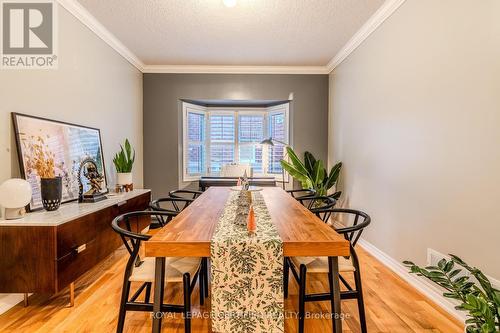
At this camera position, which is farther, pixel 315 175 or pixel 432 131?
pixel 315 175

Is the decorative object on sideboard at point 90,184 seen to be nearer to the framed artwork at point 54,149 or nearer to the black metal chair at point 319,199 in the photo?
the framed artwork at point 54,149

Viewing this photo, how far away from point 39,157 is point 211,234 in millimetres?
1808

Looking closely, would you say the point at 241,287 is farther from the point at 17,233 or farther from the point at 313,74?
the point at 313,74

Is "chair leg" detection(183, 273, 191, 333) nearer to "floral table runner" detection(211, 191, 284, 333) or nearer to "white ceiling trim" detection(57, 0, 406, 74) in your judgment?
"floral table runner" detection(211, 191, 284, 333)

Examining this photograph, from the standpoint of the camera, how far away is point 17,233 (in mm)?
1829

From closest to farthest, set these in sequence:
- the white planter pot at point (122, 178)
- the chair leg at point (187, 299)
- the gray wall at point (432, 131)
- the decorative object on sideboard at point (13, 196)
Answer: the chair leg at point (187, 299), the gray wall at point (432, 131), the decorative object on sideboard at point (13, 196), the white planter pot at point (122, 178)

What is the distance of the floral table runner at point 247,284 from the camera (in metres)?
1.34

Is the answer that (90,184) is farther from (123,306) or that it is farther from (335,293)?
(335,293)

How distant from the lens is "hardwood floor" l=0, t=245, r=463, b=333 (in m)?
Answer: 1.86

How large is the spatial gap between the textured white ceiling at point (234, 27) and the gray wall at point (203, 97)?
1.35 ft

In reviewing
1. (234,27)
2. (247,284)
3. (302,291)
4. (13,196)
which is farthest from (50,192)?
(234,27)

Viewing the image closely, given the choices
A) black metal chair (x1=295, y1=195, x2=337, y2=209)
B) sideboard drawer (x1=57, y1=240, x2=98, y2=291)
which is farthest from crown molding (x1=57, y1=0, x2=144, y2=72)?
black metal chair (x1=295, y1=195, x2=337, y2=209)

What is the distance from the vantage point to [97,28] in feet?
10.4

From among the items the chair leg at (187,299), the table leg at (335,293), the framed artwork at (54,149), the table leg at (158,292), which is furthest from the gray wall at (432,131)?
the framed artwork at (54,149)
